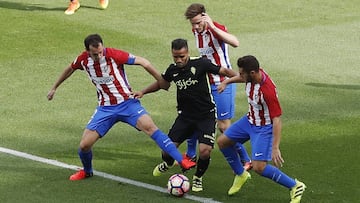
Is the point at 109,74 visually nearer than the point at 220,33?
Yes

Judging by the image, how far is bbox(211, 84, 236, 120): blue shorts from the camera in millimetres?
13781

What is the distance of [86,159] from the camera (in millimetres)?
12938

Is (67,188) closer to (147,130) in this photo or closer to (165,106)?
(147,130)

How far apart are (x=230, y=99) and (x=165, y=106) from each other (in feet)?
11.5

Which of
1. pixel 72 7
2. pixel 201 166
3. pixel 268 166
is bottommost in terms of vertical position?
pixel 201 166

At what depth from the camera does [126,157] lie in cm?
1424

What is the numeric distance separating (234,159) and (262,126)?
75cm

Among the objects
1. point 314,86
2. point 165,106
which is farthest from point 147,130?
point 314,86

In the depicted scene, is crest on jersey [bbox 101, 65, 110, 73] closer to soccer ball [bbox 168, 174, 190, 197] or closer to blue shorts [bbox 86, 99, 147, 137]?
blue shorts [bbox 86, 99, 147, 137]

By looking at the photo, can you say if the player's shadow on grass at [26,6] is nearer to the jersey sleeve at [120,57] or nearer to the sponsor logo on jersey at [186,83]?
the jersey sleeve at [120,57]

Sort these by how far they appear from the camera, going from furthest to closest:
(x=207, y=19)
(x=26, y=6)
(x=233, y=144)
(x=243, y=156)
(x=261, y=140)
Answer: (x=26, y=6), (x=243, y=156), (x=207, y=19), (x=233, y=144), (x=261, y=140)

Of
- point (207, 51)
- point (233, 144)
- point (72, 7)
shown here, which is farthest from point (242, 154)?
point (72, 7)

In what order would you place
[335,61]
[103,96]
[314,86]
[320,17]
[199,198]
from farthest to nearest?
[320,17]
[335,61]
[314,86]
[103,96]
[199,198]

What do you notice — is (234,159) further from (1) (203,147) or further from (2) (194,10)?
(2) (194,10)
